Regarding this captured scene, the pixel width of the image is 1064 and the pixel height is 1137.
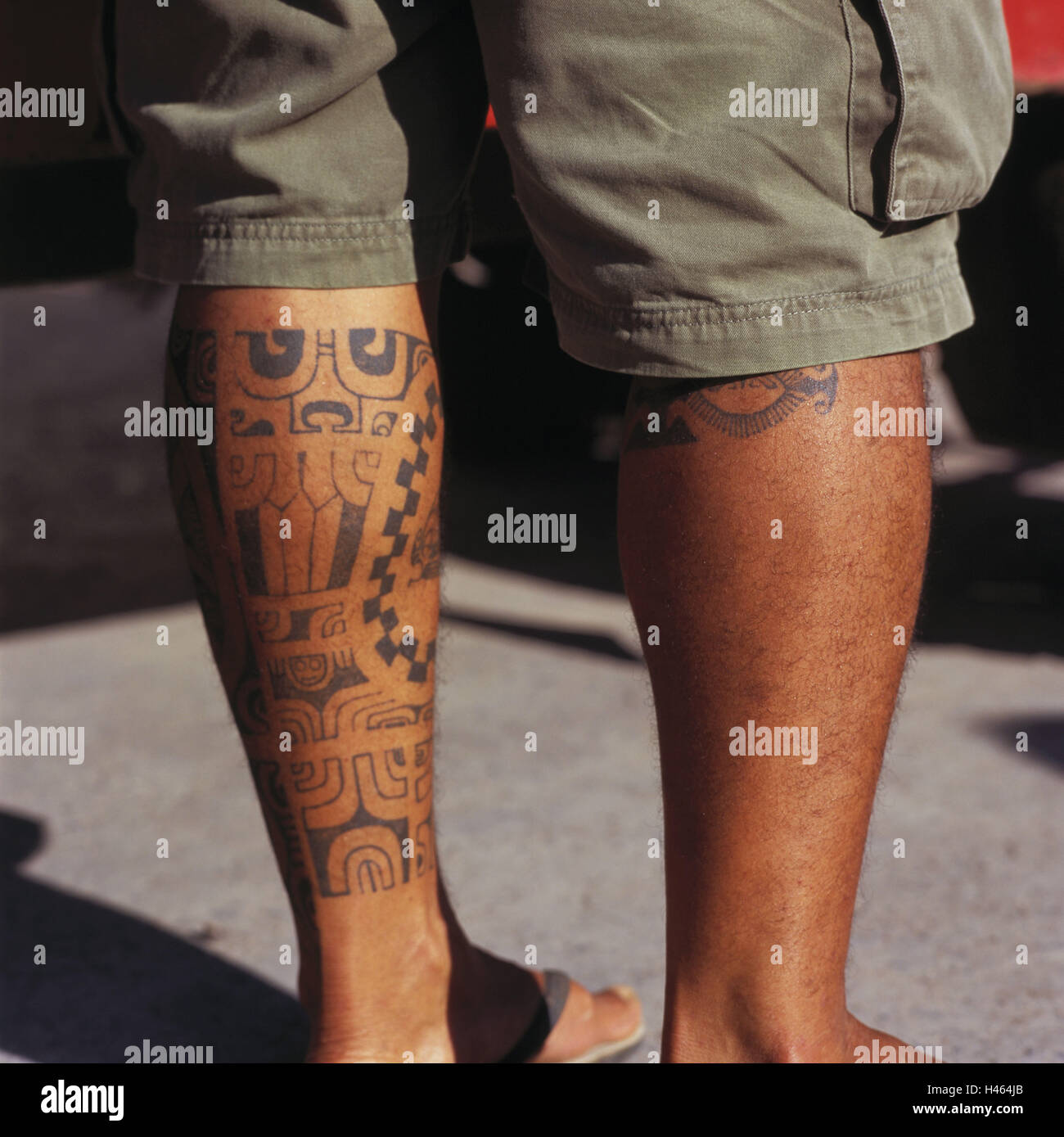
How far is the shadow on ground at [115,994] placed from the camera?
144cm

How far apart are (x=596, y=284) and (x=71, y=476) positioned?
2.94 metres

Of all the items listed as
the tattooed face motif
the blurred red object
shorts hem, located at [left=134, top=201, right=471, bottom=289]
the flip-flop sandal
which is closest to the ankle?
the flip-flop sandal

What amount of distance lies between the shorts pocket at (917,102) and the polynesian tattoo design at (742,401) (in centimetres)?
12

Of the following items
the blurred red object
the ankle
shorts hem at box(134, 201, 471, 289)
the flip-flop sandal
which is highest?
the blurred red object

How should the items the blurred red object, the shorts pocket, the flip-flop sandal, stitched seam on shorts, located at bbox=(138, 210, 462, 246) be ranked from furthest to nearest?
the blurred red object → the flip-flop sandal → stitched seam on shorts, located at bbox=(138, 210, 462, 246) → the shorts pocket

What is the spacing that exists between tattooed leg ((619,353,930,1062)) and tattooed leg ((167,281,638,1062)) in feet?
0.70

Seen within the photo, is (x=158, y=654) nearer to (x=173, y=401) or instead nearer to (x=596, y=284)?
(x=173, y=401)

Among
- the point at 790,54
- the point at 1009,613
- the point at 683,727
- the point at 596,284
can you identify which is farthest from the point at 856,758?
the point at 1009,613

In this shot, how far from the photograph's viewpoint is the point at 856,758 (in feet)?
3.42

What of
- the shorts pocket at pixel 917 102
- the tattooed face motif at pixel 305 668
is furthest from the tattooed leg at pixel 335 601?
the shorts pocket at pixel 917 102

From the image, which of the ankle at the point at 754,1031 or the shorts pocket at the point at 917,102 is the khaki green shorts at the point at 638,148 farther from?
the ankle at the point at 754,1031

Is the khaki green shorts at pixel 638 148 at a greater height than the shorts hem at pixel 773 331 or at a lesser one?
greater

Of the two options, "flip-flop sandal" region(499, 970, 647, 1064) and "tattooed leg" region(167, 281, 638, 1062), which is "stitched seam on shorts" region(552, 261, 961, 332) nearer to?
"tattooed leg" region(167, 281, 638, 1062)

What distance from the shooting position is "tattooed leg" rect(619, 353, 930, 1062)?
99cm
